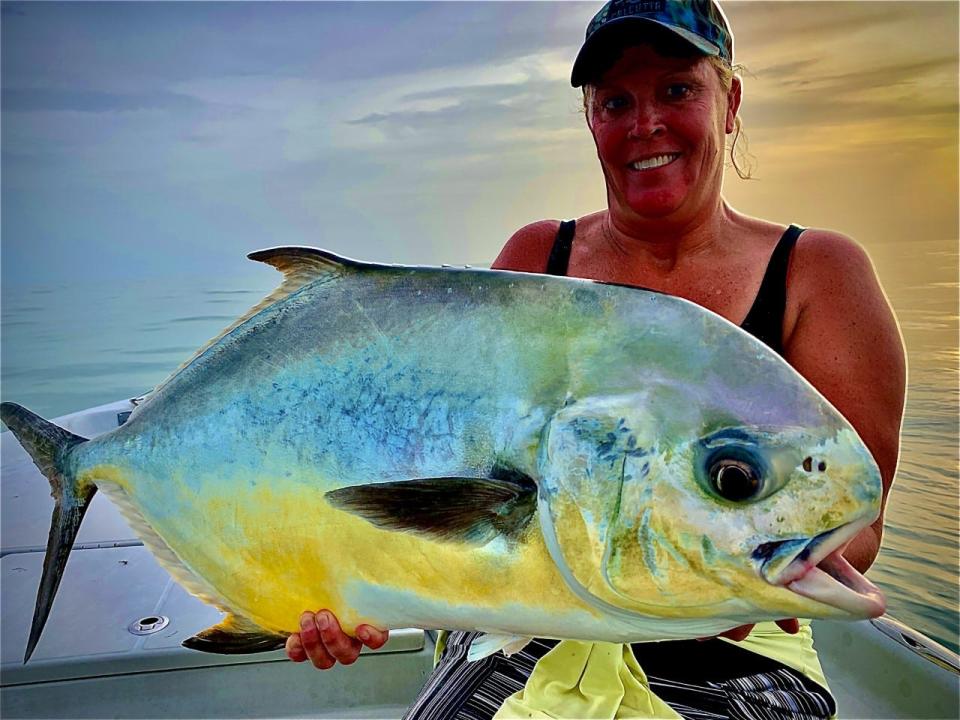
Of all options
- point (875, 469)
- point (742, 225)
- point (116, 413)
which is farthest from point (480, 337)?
point (116, 413)

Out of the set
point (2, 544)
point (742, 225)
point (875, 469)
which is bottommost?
point (2, 544)

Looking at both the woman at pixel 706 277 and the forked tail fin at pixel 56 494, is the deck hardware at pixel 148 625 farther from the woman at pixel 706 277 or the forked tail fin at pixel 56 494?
the woman at pixel 706 277

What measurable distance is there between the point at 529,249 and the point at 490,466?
1197 millimetres

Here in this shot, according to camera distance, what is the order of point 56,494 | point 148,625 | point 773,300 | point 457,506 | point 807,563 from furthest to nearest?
point 148,625
point 773,300
point 56,494
point 457,506
point 807,563

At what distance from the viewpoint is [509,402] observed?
4.08ft

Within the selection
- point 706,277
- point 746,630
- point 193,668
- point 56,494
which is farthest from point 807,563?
point 193,668

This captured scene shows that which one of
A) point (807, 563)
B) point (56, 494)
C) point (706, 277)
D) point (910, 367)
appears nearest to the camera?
point (807, 563)

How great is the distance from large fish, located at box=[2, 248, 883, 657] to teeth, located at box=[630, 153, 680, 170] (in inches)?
32.3

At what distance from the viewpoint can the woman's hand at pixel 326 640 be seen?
4.76 ft

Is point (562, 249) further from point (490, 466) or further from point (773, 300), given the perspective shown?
point (490, 466)

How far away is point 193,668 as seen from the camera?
9.30ft

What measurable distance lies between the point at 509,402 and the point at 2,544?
3.47 m

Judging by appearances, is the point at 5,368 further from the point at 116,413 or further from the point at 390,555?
the point at 390,555

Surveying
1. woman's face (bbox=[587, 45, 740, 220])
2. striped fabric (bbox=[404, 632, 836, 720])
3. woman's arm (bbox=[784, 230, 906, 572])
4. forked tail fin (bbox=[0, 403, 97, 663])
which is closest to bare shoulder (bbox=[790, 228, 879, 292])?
woman's arm (bbox=[784, 230, 906, 572])
